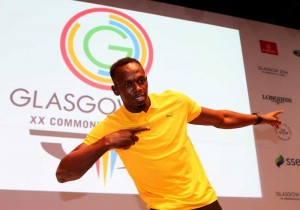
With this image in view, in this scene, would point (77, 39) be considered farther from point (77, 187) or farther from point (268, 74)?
point (268, 74)

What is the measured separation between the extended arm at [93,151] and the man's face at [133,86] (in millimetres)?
215

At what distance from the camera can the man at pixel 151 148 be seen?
5.05ft

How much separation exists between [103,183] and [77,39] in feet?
3.80

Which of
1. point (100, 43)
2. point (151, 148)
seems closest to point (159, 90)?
point (100, 43)

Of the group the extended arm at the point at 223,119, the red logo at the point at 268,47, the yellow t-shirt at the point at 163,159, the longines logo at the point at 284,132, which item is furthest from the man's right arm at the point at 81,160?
the red logo at the point at 268,47

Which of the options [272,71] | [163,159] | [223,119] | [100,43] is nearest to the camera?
[163,159]

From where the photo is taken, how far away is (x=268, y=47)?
395cm

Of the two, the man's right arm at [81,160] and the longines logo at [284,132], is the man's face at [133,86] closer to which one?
the man's right arm at [81,160]

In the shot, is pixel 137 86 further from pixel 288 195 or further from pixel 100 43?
pixel 288 195

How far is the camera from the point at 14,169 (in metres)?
2.51

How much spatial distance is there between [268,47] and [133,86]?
2641 mm

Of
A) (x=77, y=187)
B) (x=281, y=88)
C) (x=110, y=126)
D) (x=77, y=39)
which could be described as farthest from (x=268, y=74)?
(x=110, y=126)

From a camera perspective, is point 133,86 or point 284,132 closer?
point 133,86

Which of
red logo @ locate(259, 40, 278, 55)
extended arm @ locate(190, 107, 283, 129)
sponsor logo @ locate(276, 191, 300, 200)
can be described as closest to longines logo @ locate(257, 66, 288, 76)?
red logo @ locate(259, 40, 278, 55)
